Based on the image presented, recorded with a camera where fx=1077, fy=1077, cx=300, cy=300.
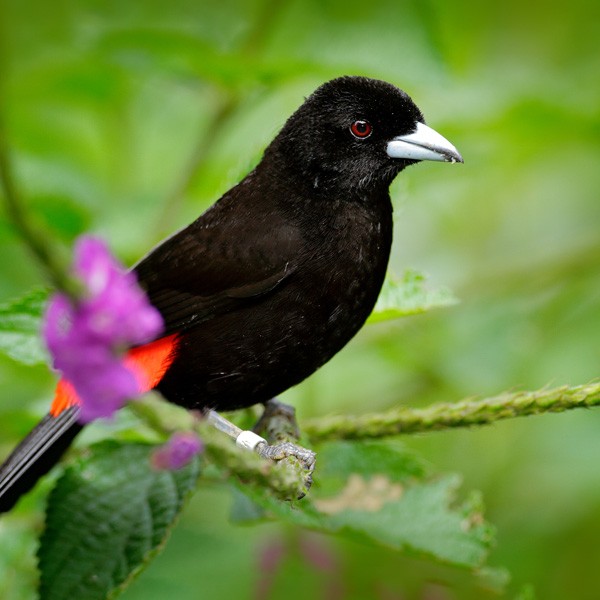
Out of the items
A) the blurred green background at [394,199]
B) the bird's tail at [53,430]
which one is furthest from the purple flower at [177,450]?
the blurred green background at [394,199]

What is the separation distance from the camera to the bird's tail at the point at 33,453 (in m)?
2.62

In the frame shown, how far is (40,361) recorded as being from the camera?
2.51 m

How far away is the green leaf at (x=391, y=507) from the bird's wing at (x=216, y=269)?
503 millimetres

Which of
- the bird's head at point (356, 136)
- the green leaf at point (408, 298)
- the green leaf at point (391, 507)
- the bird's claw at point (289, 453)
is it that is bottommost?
the bird's claw at point (289, 453)

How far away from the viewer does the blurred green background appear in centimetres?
343

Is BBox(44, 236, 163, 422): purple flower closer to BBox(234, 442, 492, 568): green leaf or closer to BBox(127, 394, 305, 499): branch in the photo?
BBox(127, 394, 305, 499): branch

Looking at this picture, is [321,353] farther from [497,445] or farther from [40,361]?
[497,445]

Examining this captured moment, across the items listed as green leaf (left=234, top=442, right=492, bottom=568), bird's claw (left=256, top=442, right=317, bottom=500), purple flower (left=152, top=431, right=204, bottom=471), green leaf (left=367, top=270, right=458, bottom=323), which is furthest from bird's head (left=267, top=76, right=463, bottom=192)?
purple flower (left=152, top=431, right=204, bottom=471)

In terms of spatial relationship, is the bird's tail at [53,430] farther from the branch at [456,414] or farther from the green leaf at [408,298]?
the green leaf at [408,298]

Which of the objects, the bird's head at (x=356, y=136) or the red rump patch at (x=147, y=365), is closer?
the red rump patch at (x=147, y=365)

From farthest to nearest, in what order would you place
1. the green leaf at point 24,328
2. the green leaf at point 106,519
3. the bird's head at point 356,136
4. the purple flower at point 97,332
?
the bird's head at point 356,136 < the green leaf at point 24,328 < the green leaf at point 106,519 < the purple flower at point 97,332

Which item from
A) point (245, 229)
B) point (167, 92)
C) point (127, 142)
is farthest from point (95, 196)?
point (245, 229)

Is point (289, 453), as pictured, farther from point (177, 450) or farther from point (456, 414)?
point (177, 450)

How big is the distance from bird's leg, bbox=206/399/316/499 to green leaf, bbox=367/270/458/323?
0.34m
